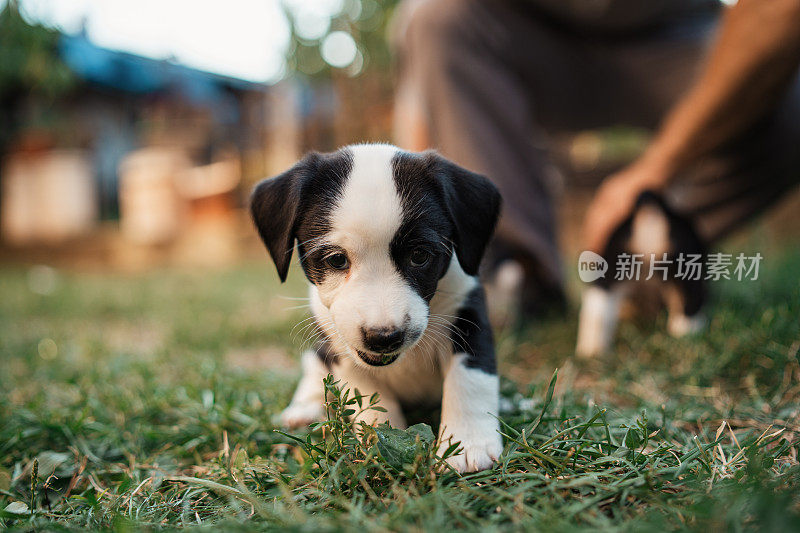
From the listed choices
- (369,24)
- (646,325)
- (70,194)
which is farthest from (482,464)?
(70,194)

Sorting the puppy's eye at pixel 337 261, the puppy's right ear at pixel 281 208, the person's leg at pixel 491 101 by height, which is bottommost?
the puppy's eye at pixel 337 261

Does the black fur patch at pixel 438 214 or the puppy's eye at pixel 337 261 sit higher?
the black fur patch at pixel 438 214

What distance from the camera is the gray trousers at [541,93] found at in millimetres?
3514

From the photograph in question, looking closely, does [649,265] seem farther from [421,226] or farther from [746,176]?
[421,226]

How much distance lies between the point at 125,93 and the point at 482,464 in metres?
16.2

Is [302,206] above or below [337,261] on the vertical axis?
above

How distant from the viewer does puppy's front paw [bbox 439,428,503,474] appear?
1476 millimetres

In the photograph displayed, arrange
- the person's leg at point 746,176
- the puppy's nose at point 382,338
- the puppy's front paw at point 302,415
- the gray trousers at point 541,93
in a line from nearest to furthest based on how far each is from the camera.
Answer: the puppy's nose at point 382,338, the puppy's front paw at point 302,415, the person's leg at point 746,176, the gray trousers at point 541,93

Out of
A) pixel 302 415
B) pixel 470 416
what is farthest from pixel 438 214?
pixel 302 415

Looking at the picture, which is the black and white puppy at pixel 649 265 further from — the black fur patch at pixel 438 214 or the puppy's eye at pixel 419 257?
the puppy's eye at pixel 419 257

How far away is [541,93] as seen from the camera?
4219 millimetres

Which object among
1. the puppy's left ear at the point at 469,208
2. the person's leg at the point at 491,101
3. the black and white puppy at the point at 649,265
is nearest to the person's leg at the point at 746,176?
the black and white puppy at the point at 649,265

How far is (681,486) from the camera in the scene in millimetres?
1318

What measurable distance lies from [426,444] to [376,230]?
59cm
